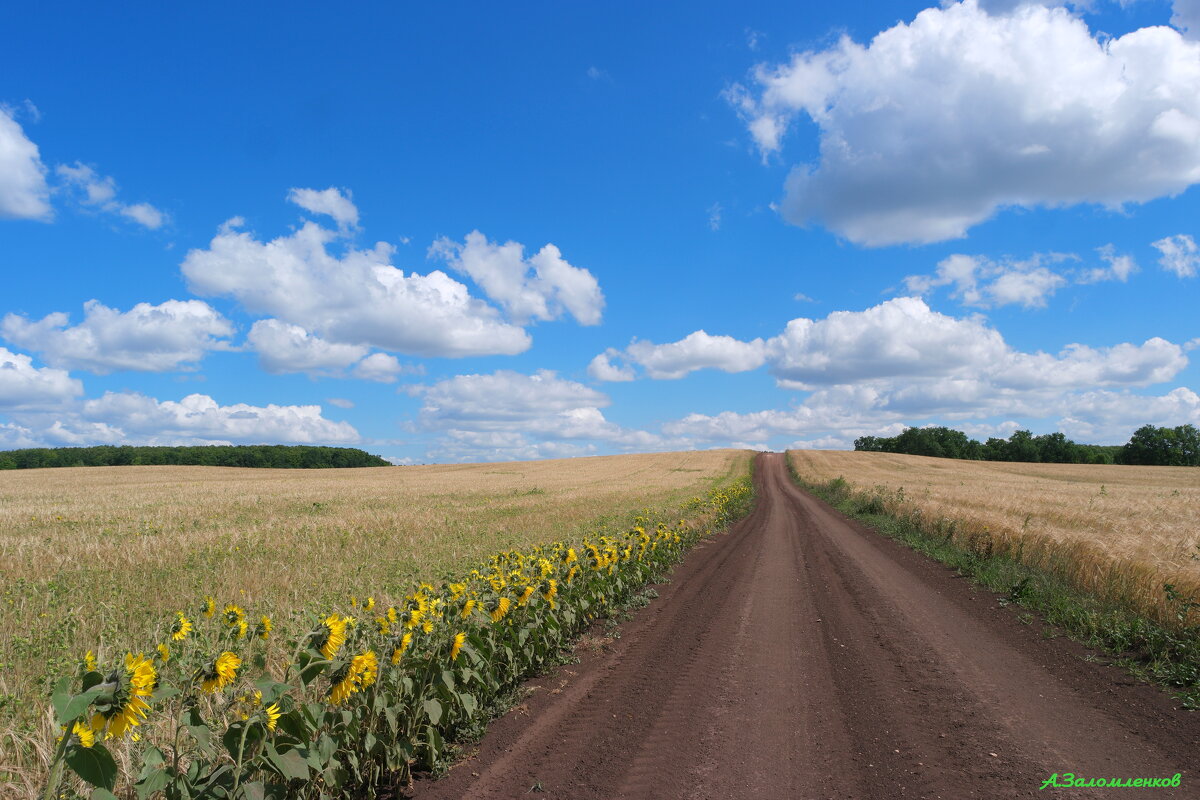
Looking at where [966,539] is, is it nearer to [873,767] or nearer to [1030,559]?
[1030,559]

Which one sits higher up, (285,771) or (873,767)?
(285,771)

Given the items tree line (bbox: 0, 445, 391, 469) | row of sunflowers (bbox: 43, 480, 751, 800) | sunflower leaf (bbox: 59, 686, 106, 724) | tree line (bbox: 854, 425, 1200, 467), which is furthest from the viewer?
tree line (bbox: 854, 425, 1200, 467)

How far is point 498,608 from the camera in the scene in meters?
6.03

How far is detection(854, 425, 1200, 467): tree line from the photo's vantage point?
10056 centimetres

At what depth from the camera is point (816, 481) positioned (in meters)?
54.2

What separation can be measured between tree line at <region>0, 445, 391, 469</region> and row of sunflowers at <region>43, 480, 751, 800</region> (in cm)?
8966

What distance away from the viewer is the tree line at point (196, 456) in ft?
293

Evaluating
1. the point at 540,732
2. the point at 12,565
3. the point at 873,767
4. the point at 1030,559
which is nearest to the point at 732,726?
the point at 873,767

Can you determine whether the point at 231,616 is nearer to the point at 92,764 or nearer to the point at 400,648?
the point at 400,648

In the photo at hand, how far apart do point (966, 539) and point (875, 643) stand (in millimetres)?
10662

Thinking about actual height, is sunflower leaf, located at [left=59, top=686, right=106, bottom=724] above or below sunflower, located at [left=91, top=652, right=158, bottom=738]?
above

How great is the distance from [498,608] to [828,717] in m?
3.24

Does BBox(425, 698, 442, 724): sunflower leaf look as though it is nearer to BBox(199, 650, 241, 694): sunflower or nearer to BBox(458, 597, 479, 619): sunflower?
BBox(458, 597, 479, 619): sunflower
